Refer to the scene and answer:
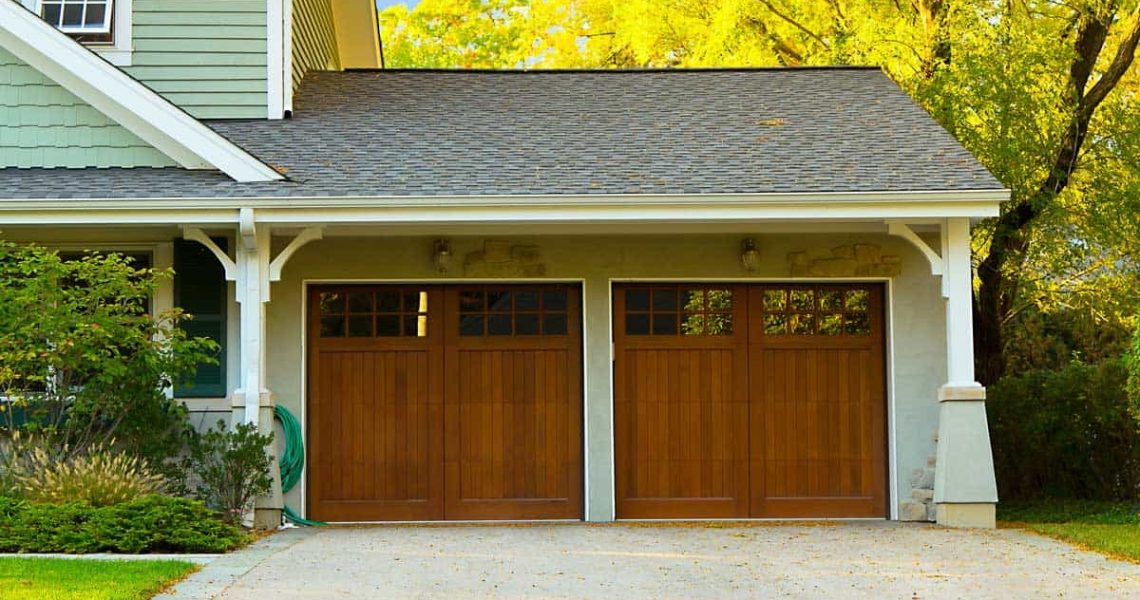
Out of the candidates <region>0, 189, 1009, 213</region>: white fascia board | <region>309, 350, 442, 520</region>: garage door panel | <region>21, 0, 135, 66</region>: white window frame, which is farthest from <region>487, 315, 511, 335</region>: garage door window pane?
<region>21, 0, 135, 66</region>: white window frame

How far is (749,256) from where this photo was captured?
488 inches

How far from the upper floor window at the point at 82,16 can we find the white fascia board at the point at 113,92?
1.44m

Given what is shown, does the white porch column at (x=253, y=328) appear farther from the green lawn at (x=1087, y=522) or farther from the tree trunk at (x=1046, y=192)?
the tree trunk at (x=1046, y=192)

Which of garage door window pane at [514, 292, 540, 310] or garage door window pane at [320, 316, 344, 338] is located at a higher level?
garage door window pane at [514, 292, 540, 310]

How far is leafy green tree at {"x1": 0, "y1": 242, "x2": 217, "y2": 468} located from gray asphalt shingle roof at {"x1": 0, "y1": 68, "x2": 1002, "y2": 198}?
75 centimetres

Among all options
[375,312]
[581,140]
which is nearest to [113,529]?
[375,312]

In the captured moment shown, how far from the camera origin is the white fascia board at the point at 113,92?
11.6 m

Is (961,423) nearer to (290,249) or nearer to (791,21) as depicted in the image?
Answer: (290,249)

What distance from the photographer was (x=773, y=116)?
13.5 m

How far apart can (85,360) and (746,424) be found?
5.37m

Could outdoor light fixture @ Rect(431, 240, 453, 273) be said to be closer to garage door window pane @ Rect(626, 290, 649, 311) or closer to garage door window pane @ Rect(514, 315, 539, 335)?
garage door window pane @ Rect(514, 315, 539, 335)

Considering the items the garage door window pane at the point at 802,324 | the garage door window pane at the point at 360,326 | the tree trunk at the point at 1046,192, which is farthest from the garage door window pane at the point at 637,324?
the tree trunk at the point at 1046,192

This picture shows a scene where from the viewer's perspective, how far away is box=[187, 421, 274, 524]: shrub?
1118 centimetres

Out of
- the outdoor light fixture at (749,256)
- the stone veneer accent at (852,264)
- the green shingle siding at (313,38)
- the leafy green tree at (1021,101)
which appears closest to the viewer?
the outdoor light fixture at (749,256)
